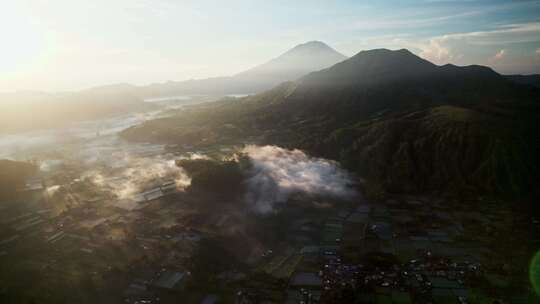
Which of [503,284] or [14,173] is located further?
[14,173]

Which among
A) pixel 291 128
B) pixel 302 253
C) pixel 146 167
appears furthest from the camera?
pixel 291 128

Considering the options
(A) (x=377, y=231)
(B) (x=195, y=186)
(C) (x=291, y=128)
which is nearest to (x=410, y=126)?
(C) (x=291, y=128)

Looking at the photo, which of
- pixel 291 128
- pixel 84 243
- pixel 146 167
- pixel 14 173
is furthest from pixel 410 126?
pixel 14 173

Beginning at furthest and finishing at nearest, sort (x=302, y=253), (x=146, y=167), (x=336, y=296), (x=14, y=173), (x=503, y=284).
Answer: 1. (x=146, y=167)
2. (x=14, y=173)
3. (x=302, y=253)
4. (x=503, y=284)
5. (x=336, y=296)

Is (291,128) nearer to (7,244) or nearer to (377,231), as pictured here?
(377,231)

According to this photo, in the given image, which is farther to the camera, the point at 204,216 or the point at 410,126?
the point at 410,126

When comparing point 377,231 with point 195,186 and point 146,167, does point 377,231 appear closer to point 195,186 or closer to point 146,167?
point 195,186

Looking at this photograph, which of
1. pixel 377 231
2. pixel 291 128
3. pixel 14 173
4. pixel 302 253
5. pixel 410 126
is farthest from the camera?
pixel 291 128

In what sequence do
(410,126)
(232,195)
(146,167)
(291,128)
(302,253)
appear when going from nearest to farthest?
(302,253) → (232,195) → (146,167) → (410,126) → (291,128)

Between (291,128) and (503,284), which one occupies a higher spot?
(291,128)
